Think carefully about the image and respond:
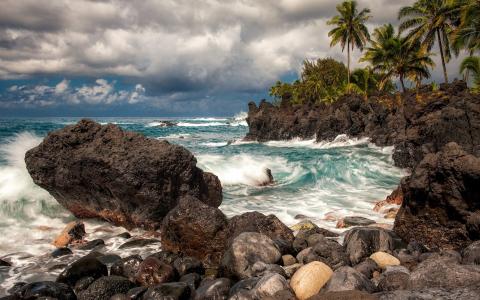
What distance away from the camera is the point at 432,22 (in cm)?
3559

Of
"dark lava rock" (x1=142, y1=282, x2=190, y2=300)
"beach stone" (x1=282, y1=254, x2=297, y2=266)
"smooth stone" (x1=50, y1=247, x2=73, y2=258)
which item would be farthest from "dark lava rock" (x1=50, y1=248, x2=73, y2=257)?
"beach stone" (x1=282, y1=254, x2=297, y2=266)

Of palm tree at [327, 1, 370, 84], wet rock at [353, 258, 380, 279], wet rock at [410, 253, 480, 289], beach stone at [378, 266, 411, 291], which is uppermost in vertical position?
palm tree at [327, 1, 370, 84]

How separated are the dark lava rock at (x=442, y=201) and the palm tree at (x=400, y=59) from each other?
116ft

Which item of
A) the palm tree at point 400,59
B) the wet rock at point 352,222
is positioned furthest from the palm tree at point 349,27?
the wet rock at point 352,222

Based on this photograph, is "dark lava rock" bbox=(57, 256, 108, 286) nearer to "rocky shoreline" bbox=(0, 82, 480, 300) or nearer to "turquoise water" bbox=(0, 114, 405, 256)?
"rocky shoreline" bbox=(0, 82, 480, 300)

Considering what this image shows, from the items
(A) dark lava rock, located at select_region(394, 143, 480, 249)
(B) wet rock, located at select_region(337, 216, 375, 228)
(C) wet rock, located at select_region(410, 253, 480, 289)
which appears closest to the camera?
(C) wet rock, located at select_region(410, 253, 480, 289)

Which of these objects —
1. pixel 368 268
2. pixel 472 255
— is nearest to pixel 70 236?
pixel 368 268

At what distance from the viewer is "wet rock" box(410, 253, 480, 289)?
452cm

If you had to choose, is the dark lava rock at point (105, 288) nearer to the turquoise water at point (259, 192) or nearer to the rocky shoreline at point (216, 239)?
the rocky shoreline at point (216, 239)

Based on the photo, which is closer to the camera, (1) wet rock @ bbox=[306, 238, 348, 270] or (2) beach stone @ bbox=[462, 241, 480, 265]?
(2) beach stone @ bbox=[462, 241, 480, 265]

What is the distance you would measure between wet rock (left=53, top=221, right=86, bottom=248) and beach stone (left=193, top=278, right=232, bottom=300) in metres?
4.71

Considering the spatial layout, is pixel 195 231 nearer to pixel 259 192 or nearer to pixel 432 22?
pixel 259 192

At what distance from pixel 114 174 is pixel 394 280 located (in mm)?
7422

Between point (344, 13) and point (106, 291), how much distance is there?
5560cm
